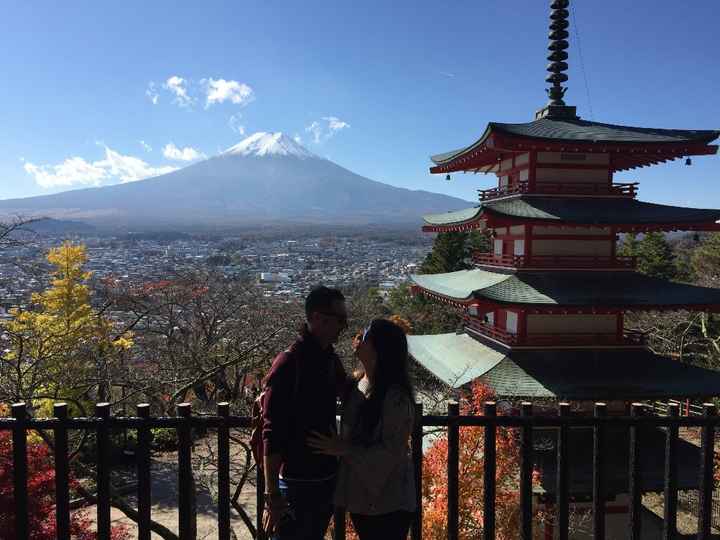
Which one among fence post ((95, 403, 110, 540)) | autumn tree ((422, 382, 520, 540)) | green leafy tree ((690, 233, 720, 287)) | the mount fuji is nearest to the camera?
fence post ((95, 403, 110, 540))

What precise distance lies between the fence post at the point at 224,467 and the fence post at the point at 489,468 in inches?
56.2

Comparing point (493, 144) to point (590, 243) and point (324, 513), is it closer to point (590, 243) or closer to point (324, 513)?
point (590, 243)

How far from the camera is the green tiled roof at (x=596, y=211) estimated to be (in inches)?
379

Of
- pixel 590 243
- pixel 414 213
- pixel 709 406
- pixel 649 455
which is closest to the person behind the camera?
pixel 709 406

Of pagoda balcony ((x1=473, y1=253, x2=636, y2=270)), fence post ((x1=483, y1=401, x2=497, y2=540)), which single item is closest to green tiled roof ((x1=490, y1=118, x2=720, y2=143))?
pagoda balcony ((x1=473, y1=253, x2=636, y2=270))

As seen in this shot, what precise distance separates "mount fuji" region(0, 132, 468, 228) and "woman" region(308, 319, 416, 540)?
128761 mm

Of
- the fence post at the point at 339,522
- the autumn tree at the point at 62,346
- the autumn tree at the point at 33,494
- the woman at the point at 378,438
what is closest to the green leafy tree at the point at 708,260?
the autumn tree at the point at 62,346

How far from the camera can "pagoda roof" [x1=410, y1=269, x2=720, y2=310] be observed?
945 centimetres

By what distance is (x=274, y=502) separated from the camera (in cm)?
228

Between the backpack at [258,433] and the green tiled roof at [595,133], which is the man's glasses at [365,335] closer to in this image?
the backpack at [258,433]

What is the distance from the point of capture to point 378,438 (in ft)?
7.60

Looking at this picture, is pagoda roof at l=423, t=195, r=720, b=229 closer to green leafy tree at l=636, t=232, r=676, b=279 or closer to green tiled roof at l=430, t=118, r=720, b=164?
green tiled roof at l=430, t=118, r=720, b=164

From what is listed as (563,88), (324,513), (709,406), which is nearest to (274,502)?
(324,513)

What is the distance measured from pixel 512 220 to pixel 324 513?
8095mm
